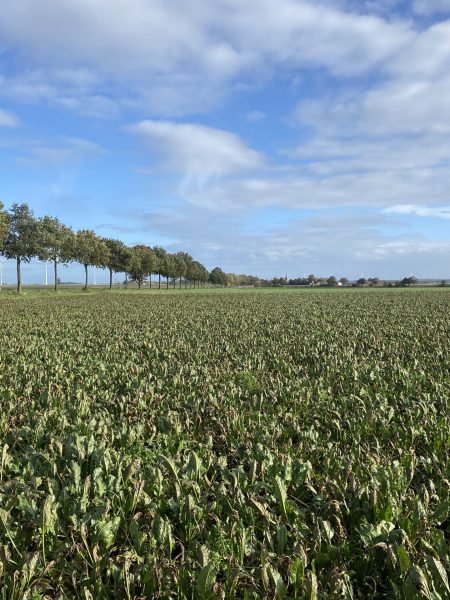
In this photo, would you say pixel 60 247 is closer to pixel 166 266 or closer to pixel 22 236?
pixel 22 236

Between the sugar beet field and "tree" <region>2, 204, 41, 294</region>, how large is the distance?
195 ft

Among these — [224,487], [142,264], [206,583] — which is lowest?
[206,583]

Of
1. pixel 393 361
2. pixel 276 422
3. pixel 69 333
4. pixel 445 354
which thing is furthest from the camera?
pixel 69 333

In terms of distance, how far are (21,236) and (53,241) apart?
4341 mm

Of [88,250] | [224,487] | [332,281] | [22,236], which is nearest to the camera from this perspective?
[224,487]

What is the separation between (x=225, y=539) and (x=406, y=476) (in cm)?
232

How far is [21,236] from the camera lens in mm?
65125

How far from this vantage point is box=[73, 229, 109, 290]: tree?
273 ft

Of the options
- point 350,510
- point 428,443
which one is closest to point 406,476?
point 350,510

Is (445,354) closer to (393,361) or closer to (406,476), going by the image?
(393,361)

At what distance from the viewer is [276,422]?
730cm

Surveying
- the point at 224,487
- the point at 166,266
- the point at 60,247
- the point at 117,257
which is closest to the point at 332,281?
the point at 166,266

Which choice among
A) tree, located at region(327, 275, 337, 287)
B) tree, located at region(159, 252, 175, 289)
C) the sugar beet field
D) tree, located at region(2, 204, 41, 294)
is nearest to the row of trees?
tree, located at region(2, 204, 41, 294)

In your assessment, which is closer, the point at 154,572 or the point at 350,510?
the point at 154,572
